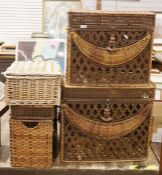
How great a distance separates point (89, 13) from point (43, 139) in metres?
0.68

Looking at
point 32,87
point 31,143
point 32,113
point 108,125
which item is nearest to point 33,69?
point 32,87

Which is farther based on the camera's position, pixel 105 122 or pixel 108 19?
pixel 105 122

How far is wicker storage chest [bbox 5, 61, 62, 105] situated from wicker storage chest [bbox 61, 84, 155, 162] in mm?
81

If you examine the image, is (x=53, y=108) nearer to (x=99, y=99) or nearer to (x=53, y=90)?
(x=53, y=90)

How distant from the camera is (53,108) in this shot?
1.73 m

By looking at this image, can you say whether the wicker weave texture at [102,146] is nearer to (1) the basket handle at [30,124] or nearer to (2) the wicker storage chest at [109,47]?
(1) the basket handle at [30,124]

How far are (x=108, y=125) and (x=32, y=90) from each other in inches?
17.4

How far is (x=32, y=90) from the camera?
5.51 feet

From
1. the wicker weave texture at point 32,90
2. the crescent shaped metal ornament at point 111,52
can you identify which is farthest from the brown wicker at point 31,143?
the crescent shaped metal ornament at point 111,52

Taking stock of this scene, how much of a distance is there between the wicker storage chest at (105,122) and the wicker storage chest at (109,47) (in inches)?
2.7

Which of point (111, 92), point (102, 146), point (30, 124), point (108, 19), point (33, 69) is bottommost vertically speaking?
point (102, 146)

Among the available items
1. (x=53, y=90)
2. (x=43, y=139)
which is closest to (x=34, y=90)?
(x=53, y=90)

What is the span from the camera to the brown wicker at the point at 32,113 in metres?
1.71

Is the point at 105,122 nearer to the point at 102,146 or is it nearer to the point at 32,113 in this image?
the point at 102,146
